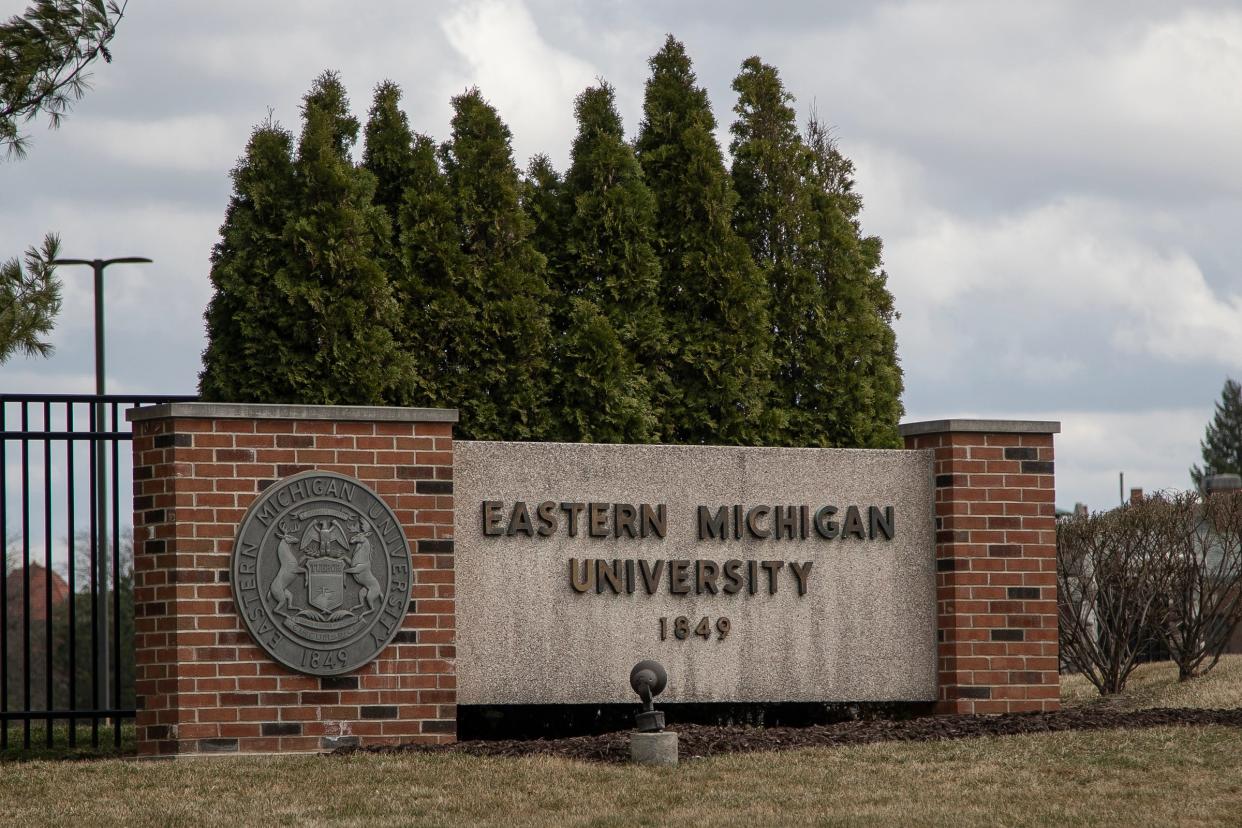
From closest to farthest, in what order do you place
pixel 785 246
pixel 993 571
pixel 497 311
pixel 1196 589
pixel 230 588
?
1. pixel 230 588
2. pixel 993 571
3. pixel 497 311
4. pixel 785 246
5. pixel 1196 589

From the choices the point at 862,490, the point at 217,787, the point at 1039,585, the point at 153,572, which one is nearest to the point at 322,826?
the point at 217,787

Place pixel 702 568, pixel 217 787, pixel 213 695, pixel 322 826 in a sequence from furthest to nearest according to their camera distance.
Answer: pixel 702 568 < pixel 213 695 < pixel 217 787 < pixel 322 826

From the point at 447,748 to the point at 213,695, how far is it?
141 centimetres

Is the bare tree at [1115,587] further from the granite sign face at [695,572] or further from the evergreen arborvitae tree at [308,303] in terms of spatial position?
the evergreen arborvitae tree at [308,303]

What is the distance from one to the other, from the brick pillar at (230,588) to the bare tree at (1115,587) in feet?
24.0

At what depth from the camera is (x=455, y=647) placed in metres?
9.95

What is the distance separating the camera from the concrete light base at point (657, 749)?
28.5ft

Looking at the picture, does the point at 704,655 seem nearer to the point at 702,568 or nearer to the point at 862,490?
the point at 702,568

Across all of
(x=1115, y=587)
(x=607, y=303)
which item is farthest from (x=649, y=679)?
(x=1115, y=587)

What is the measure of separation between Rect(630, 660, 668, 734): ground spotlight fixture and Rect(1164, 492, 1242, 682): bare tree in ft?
25.2

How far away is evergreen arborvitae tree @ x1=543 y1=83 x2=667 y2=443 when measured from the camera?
12641 mm

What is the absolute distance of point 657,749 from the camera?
8.70 m

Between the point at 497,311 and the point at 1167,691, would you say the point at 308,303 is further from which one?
the point at 1167,691

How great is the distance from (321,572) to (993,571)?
177 inches
